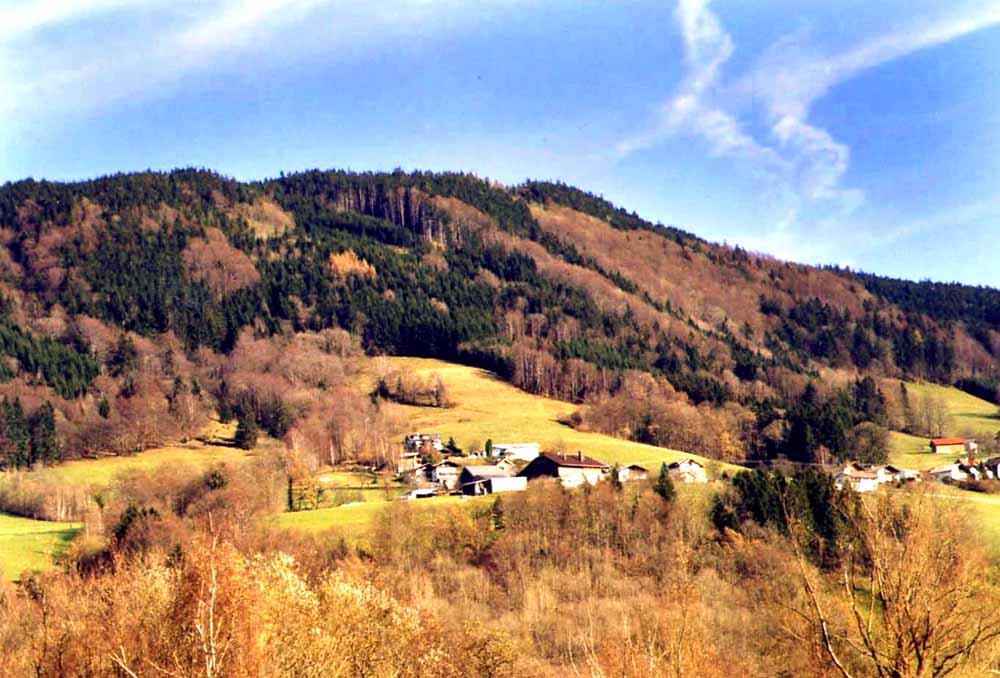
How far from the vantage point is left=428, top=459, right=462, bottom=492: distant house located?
8056 cm

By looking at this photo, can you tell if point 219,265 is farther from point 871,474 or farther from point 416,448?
point 871,474

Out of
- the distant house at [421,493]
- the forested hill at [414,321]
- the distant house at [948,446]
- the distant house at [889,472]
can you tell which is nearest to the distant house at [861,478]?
the distant house at [889,472]

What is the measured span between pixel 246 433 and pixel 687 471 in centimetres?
4835

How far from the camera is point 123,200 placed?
602 ft

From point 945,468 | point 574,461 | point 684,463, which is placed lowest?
point 945,468

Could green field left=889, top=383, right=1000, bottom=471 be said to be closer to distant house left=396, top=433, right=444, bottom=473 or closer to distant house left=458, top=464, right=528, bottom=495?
distant house left=458, top=464, right=528, bottom=495

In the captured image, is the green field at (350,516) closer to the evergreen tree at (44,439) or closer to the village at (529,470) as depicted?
the village at (529,470)

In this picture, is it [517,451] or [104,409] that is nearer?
[517,451]

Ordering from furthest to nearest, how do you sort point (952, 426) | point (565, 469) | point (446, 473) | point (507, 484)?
point (952, 426) → point (446, 473) → point (565, 469) → point (507, 484)

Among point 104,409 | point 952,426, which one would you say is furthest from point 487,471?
point 952,426

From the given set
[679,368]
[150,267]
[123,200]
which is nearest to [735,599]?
[679,368]

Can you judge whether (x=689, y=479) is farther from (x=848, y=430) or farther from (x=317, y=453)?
(x=317, y=453)

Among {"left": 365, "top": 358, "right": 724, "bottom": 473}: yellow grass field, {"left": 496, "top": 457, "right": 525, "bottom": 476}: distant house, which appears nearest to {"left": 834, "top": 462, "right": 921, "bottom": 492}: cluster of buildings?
{"left": 365, "top": 358, "right": 724, "bottom": 473}: yellow grass field

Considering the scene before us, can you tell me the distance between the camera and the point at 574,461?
265ft
